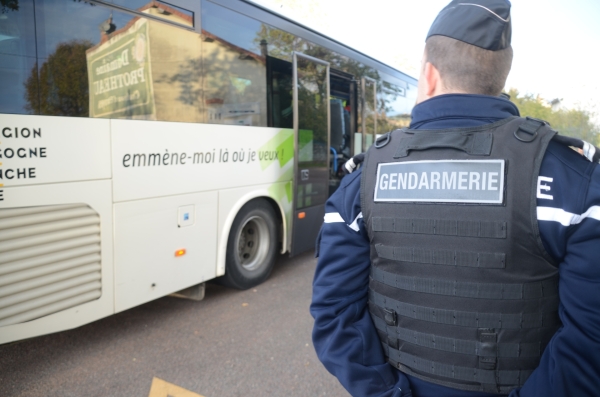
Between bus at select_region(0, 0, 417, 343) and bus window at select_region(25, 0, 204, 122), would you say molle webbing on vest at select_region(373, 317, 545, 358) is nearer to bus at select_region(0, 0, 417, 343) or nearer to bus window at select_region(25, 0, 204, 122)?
bus at select_region(0, 0, 417, 343)

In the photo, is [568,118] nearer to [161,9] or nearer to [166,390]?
[161,9]

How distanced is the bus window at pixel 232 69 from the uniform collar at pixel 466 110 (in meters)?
3.56

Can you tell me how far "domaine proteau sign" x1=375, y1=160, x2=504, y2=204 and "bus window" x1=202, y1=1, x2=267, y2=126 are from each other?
3552 mm

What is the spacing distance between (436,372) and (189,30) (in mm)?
3995

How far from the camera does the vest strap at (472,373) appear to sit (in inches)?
52.7

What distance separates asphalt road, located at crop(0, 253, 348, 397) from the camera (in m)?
3.44

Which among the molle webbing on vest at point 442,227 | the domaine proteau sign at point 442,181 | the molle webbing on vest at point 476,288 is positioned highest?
the domaine proteau sign at point 442,181

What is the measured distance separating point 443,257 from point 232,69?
414 cm

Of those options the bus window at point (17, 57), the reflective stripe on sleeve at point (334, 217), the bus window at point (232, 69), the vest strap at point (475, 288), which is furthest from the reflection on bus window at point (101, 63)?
the vest strap at point (475, 288)

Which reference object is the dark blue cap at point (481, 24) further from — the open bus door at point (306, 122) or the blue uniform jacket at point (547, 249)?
the open bus door at point (306, 122)

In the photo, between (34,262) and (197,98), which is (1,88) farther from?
(197,98)

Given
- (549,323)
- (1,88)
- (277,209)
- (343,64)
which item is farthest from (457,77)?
(343,64)

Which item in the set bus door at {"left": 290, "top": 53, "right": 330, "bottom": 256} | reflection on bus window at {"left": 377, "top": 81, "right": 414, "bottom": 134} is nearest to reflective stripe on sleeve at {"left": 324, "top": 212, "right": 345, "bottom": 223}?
bus door at {"left": 290, "top": 53, "right": 330, "bottom": 256}

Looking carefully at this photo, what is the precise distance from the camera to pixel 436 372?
1.42 m
